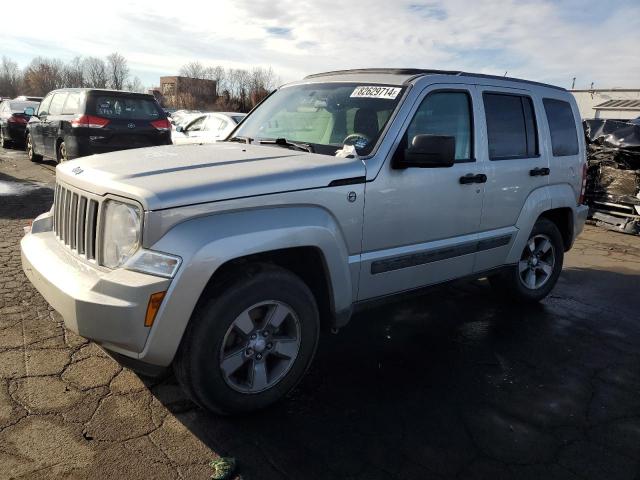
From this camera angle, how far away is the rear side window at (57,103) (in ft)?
36.3

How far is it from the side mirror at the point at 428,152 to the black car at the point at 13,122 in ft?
53.1

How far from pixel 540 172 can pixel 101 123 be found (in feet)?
27.1

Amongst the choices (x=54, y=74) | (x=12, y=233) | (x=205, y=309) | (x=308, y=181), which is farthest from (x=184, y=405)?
(x=54, y=74)

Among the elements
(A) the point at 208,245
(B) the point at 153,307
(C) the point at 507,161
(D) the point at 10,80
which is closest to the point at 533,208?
(C) the point at 507,161

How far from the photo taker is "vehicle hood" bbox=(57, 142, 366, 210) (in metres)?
2.57

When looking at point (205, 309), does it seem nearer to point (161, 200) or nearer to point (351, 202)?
point (161, 200)

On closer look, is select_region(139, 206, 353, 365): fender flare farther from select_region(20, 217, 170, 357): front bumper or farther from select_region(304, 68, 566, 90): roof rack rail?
select_region(304, 68, 566, 90): roof rack rail

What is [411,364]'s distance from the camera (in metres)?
3.67

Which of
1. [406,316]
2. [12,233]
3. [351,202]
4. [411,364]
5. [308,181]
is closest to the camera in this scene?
[308,181]

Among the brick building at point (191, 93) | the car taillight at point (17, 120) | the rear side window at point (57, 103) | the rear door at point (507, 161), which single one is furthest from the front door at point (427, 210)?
the brick building at point (191, 93)

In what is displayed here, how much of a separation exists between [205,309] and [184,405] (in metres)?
0.74

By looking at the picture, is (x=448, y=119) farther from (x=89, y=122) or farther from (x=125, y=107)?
(x=125, y=107)

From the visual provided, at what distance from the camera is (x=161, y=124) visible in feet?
34.9

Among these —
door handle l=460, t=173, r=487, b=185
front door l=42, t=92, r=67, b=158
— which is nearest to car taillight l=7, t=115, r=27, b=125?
front door l=42, t=92, r=67, b=158
